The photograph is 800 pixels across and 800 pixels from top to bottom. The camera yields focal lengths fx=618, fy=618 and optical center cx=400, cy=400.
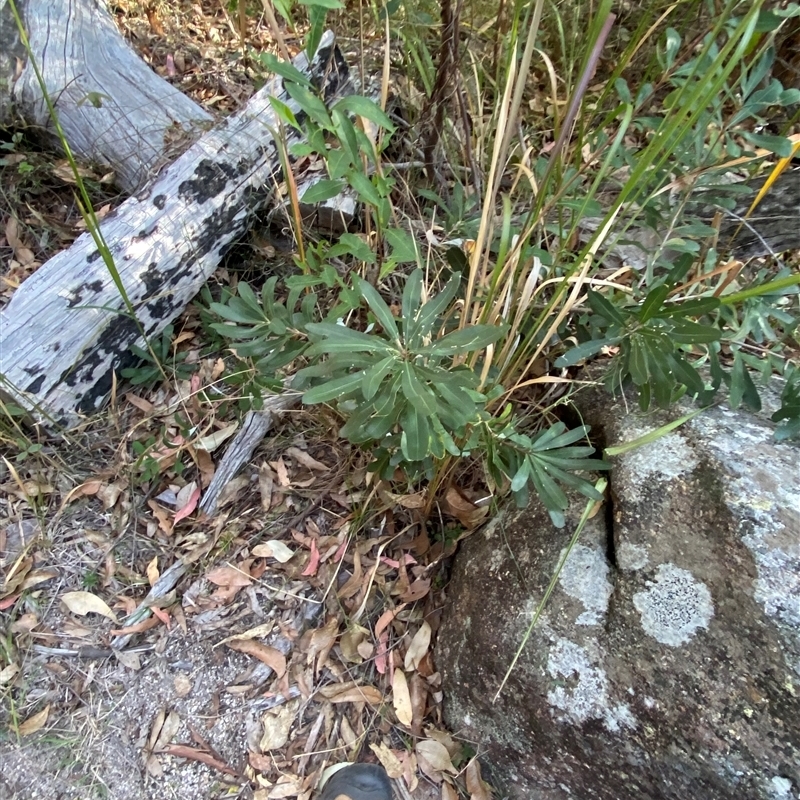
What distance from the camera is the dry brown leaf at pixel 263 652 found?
1.60 metres

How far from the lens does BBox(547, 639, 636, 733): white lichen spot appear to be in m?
1.22

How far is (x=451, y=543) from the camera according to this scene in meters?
1.64

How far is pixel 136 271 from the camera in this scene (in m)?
1.80

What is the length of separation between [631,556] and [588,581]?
11 centimetres

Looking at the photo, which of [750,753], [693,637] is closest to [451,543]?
[693,637]

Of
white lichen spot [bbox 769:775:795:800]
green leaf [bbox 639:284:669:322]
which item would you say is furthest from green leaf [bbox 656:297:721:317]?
white lichen spot [bbox 769:775:795:800]

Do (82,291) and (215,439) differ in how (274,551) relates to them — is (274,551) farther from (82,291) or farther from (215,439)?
(82,291)

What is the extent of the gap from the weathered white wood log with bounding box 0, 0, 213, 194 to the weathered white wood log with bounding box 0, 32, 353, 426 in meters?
0.27

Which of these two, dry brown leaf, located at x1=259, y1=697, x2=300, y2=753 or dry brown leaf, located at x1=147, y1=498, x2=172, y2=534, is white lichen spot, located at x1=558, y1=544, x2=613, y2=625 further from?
dry brown leaf, located at x1=147, y1=498, x2=172, y2=534

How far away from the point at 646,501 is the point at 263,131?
5.13 feet

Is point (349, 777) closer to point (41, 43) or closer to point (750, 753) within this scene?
point (750, 753)

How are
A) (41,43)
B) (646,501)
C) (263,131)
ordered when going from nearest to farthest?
(646,501), (263,131), (41,43)

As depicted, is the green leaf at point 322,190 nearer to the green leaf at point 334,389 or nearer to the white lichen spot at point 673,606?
the green leaf at point 334,389

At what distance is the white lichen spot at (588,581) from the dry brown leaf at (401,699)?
1.67ft
